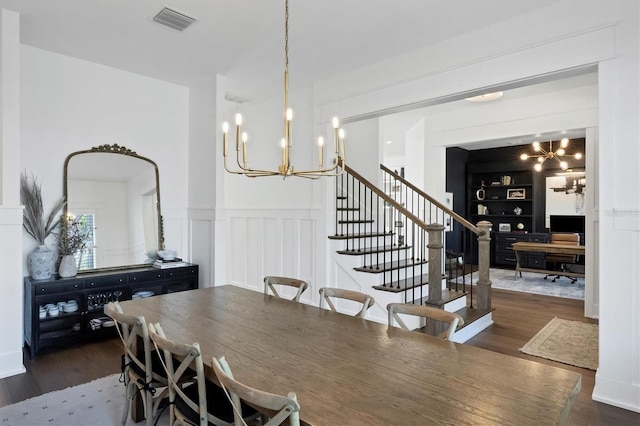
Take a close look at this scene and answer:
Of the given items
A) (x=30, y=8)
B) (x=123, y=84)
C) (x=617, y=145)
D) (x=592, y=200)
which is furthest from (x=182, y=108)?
(x=592, y=200)

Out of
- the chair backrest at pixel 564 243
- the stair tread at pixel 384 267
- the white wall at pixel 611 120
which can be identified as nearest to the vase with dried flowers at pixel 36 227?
the stair tread at pixel 384 267

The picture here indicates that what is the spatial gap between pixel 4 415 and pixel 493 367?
117 inches

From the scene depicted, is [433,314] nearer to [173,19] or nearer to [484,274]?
[484,274]

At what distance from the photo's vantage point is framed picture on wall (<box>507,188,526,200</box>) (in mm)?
9148

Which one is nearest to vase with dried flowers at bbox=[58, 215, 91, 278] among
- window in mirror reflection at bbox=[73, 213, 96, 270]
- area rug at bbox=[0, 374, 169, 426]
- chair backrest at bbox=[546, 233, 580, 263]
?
window in mirror reflection at bbox=[73, 213, 96, 270]

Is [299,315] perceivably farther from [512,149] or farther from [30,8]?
[512,149]

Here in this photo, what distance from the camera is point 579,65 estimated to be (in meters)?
2.70

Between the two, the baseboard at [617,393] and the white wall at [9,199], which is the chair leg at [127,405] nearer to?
the white wall at [9,199]

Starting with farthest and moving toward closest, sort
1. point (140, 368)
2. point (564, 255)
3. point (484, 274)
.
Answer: point (564, 255), point (484, 274), point (140, 368)

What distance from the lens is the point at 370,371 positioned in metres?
1.49

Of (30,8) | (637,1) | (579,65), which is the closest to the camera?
(637,1)

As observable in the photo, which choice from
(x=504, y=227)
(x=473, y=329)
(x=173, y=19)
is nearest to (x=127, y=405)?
(x=173, y=19)

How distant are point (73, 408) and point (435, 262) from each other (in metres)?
3.16

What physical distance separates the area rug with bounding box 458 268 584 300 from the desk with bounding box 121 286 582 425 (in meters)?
5.37
